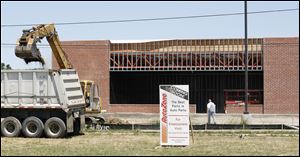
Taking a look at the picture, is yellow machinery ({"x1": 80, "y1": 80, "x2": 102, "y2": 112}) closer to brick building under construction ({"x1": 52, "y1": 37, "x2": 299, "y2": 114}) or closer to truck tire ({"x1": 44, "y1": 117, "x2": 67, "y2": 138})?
truck tire ({"x1": 44, "y1": 117, "x2": 67, "y2": 138})

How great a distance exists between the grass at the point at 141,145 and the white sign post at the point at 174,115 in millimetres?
381

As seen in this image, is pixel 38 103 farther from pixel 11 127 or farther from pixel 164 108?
pixel 164 108

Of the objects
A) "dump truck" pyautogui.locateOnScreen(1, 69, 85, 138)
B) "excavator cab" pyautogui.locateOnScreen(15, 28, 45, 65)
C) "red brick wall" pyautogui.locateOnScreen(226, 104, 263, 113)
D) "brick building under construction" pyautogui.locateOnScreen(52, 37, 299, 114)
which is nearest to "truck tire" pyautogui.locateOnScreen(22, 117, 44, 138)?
"dump truck" pyautogui.locateOnScreen(1, 69, 85, 138)

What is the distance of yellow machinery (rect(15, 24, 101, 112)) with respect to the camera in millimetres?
25734

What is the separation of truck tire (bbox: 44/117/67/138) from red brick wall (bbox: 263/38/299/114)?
90.8 feet

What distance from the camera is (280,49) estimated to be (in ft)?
155

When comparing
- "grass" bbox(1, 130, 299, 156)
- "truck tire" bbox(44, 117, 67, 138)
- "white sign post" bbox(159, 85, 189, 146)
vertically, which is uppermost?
"white sign post" bbox(159, 85, 189, 146)

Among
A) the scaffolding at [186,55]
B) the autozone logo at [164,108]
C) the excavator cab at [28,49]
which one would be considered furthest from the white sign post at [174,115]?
the scaffolding at [186,55]

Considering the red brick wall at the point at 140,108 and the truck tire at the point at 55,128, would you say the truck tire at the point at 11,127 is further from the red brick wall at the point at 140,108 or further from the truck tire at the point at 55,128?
the red brick wall at the point at 140,108

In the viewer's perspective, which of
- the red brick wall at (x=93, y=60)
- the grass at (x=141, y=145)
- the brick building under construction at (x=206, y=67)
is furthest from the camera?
the red brick wall at (x=93, y=60)

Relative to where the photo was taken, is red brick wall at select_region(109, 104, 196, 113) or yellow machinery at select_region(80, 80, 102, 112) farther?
red brick wall at select_region(109, 104, 196, 113)

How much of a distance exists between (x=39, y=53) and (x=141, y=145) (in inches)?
362

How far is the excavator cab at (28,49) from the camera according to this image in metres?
25.6

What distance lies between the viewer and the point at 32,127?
23.1m
